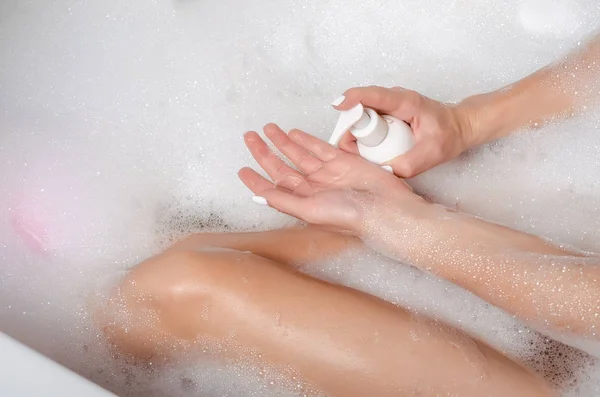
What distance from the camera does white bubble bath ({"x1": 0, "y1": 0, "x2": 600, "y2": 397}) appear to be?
1.03 m

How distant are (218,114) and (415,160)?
426mm

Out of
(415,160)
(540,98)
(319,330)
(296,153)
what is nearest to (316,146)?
(296,153)

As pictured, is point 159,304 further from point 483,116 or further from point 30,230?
point 483,116

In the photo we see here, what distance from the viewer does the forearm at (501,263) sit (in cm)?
75

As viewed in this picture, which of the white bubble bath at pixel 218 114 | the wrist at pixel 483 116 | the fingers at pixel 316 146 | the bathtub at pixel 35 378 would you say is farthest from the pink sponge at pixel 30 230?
the wrist at pixel 483 116

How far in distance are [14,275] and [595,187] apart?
0.90 m

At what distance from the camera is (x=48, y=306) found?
3.17 feet

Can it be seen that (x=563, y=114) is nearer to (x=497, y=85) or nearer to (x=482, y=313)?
(x=497, y=85)

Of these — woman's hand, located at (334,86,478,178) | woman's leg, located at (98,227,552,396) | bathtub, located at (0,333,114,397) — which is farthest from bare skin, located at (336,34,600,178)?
bathtub, located at (0,333,114,397)

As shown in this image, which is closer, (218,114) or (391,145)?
(391,145)

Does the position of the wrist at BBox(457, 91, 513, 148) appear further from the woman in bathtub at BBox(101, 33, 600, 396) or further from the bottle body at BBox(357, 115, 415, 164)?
the bottle body at BBox(357, 115, 415, 164)

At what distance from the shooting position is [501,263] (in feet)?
2.63

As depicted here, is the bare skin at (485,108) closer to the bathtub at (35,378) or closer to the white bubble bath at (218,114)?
the white bubble bath at (218,114)

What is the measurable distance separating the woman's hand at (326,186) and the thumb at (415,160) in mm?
17
